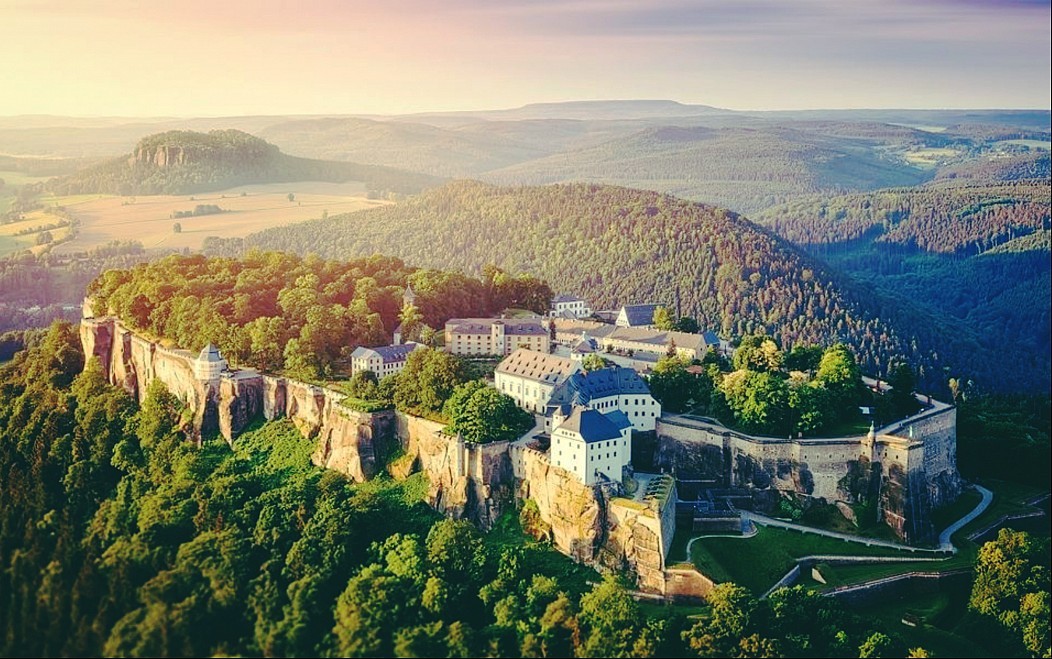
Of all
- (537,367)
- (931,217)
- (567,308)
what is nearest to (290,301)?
(537,367)

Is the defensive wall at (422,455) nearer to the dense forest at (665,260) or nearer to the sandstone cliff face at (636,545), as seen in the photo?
the sandstone cliff face at (636,545)

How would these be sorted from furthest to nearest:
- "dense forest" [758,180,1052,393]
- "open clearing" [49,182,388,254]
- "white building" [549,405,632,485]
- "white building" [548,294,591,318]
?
"dense forest" [758,180,1052,393] → "white building" [548,294,591,318] → "open clearing" [49,182,388,254] → "white building" [549,405,632,485]

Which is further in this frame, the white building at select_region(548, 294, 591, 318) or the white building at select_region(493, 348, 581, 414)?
the white building at select_region(548, 294, 591, 318)

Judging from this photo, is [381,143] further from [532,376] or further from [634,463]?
[634,463]

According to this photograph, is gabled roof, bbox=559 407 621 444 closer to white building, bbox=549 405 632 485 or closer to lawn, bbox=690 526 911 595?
white building, bbox=549 405 632 485

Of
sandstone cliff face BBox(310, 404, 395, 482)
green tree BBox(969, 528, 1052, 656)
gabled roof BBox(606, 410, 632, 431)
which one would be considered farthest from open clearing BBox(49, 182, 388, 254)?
green tree BBox(969, 528, 1052, 656)

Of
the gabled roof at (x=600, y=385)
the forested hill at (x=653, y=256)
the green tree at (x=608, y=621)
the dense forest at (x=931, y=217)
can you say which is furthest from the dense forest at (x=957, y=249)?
the green tree at (x=608, y=621)

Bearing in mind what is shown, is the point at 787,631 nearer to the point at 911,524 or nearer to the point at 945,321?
the point at 911,524
